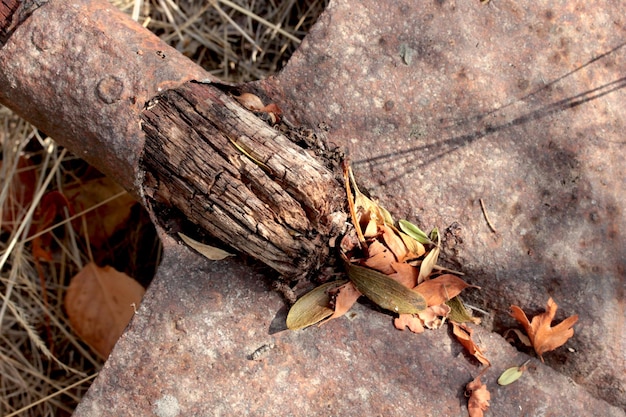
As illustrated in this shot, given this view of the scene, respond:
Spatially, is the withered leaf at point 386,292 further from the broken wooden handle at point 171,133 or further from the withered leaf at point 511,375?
the withered leaf at point 511,375

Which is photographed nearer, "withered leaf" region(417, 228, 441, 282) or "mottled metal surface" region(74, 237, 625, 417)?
"mottled metal surface" region(74, 237, 625, 417)

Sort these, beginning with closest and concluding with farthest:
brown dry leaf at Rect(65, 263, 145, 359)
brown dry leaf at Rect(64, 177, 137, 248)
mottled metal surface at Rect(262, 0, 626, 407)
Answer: mottled metal surface at Rect(262, 0, 626, 407) → brown dry leaf at Rect(65, 263, 145, 359) → brown dry leaf at Rect(64, 177, 137, 248)

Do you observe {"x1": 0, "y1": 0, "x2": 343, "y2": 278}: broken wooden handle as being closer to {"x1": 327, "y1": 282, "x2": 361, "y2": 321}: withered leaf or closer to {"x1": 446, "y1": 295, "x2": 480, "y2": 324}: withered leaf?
{"x1": 327, "y1": 282, "x2": 361, "y2": 321}: withered leaf

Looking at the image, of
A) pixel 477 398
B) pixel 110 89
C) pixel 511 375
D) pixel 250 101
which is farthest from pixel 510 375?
pixel 110 89

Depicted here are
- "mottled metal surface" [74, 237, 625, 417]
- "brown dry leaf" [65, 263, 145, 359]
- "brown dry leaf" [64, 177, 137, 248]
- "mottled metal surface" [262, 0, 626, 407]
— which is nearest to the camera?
"mottled metal surface" [74, 237, 625, 417]

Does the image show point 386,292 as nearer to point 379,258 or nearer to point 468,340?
point 379,258

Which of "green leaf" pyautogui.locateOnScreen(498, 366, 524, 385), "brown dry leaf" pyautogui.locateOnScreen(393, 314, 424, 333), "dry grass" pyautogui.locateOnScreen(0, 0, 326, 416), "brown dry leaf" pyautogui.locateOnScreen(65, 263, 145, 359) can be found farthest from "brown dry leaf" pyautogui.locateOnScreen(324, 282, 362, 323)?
"dry grass" pyautogui.locateOnScreen(0, 0, 326, 416)
